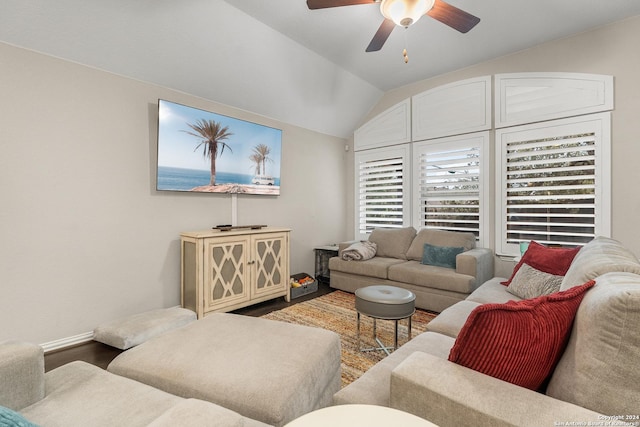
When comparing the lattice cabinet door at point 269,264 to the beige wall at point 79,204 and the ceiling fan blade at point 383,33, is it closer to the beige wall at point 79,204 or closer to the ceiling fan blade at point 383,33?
the beige wall at point 79,204

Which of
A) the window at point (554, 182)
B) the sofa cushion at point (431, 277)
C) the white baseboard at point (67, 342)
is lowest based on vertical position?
the white baseboard at point (67, 342)

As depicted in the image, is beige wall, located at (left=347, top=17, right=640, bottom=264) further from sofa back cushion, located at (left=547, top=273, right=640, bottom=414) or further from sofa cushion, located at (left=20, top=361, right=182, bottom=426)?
sofa cushion, located at (left=20, top=361, right=182, bottom=426)

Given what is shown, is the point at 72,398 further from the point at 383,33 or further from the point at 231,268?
the point at 383,33

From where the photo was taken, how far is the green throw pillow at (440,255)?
3554 millimetres

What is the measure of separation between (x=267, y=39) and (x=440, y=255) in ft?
10.3

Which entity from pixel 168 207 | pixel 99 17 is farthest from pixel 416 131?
pixel 99 17

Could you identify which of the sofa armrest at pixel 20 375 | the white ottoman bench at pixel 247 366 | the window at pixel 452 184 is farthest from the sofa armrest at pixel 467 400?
the window at pixel 452 184

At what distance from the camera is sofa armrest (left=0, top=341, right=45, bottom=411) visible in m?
1.04

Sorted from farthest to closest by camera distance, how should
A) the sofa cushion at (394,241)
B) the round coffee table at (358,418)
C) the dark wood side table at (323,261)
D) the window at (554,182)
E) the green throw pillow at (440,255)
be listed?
the dark wood side table at (323,261), the sofa cushion at (394,241), the green throw pillow at (440,255), the window at (554,182), the round coffee table at (358,418)

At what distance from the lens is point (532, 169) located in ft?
11.4

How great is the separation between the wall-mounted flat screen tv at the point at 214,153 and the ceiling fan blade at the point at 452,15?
7.68 ft

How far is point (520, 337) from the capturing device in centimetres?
91

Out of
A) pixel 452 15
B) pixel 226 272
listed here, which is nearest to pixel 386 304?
pixel 226 272

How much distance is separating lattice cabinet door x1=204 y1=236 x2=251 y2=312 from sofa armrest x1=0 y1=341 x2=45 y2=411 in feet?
5.94
